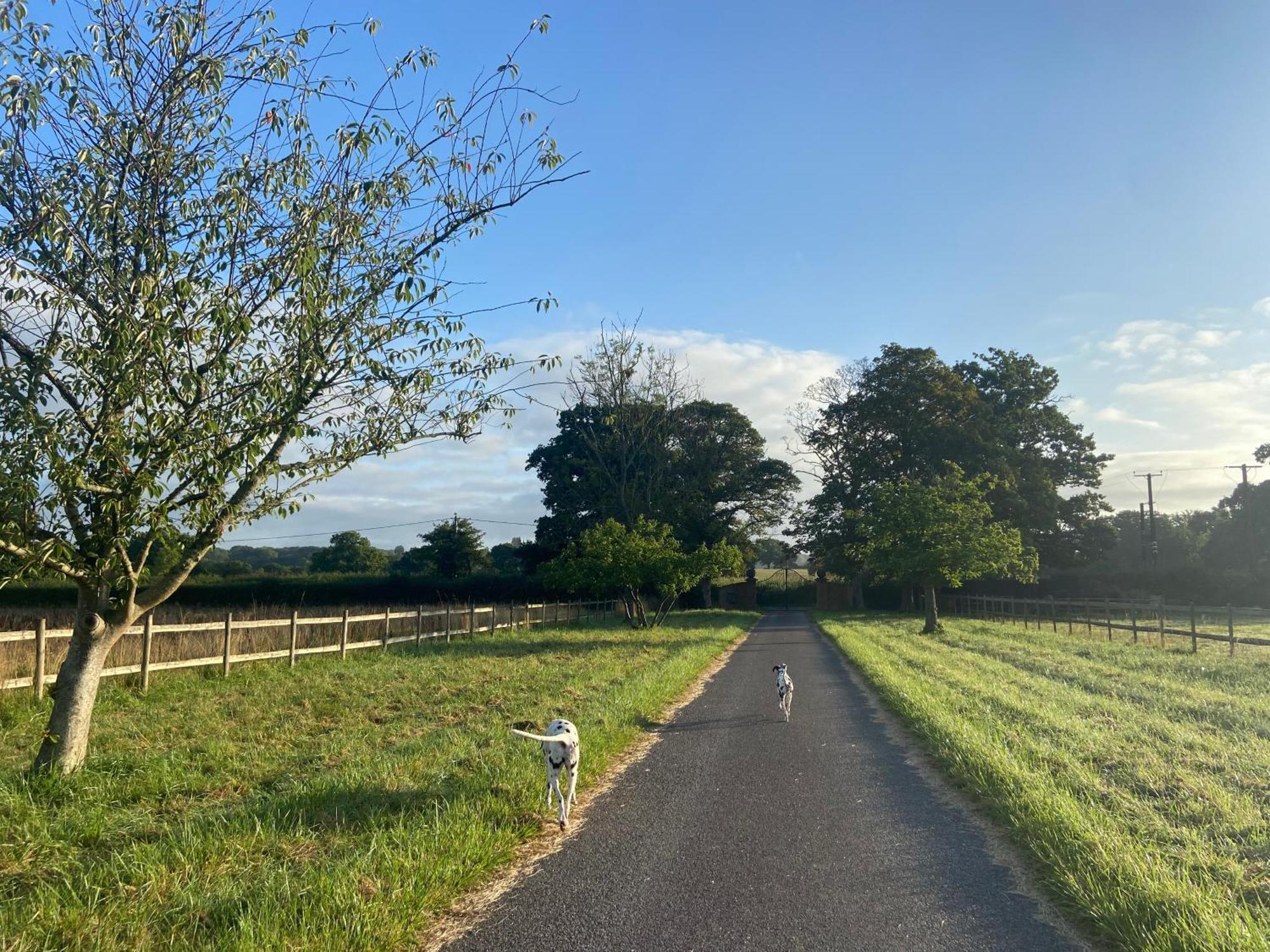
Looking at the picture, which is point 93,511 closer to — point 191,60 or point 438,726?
point 191,60

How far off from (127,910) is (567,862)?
2.53 m

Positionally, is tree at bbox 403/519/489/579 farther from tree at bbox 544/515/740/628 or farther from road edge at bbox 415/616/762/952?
road edge at bbox 415/616/762/952

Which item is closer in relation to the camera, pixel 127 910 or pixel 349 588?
pixel 127 910

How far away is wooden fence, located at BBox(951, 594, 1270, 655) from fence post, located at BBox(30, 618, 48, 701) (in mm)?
21442

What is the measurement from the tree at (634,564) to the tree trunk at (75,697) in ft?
79.5

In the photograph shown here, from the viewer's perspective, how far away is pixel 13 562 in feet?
21.5

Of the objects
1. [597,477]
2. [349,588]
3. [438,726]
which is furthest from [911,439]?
[438,726]

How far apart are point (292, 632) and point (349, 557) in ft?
180

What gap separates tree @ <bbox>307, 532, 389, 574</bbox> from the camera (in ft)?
228

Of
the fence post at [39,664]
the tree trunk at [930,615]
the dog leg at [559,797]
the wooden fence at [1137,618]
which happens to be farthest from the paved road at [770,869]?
the tree trunk at [930,615]

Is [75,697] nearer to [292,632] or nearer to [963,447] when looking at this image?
Answer: [292,632]

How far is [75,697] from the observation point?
24.8 ft

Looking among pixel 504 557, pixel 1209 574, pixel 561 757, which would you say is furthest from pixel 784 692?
pixel 504 557

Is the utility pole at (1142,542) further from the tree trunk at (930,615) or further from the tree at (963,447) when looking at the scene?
the tree trunk at (930,615)
